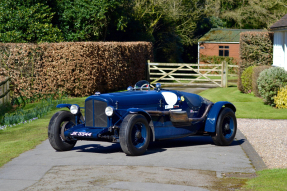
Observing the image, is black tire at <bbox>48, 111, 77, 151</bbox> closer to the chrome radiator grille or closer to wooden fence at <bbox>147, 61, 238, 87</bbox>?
the chrome radiator grille

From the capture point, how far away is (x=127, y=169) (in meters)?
7.06

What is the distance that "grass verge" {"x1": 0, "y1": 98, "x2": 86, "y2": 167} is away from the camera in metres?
8.64

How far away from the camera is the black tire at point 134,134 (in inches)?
309

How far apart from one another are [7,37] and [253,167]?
19.1m

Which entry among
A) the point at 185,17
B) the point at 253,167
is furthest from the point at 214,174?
the point at 185,17

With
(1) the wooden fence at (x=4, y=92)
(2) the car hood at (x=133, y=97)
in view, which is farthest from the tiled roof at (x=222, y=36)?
(2) the car hood at (x=133, y=97)

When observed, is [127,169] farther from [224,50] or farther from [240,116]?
[224,50]

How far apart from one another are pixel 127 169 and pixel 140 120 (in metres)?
1.30

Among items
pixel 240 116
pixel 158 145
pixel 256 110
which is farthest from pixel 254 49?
pixel 158 145

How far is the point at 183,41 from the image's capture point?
43.5 meters

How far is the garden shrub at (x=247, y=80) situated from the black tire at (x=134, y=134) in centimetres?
1404

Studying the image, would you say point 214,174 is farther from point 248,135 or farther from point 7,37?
point 7,37

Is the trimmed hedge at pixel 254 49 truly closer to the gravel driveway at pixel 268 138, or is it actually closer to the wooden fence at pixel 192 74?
the wooden fence at pixel 192 74

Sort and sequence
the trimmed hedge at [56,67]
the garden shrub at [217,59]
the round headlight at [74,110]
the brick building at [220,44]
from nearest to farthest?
the round headlight at [74,110] → the trimmed hedge at [56,67] → the garden shrub at [217,59] → the brick building at [220,44]
